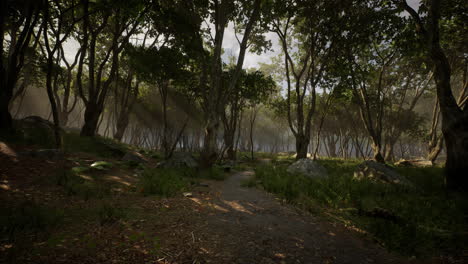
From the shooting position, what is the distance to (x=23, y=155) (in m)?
6.57

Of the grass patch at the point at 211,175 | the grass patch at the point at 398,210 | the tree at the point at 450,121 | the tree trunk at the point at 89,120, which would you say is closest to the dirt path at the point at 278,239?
the grass patch at the point at 398,210

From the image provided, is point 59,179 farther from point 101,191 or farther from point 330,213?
point 330,213

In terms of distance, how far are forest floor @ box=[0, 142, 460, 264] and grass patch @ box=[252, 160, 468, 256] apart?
1.66ft

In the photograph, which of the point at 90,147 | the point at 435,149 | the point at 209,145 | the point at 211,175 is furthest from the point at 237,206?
the point at 435,149

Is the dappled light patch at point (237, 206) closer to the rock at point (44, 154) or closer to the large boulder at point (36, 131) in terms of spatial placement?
the rock at point (44, 154)

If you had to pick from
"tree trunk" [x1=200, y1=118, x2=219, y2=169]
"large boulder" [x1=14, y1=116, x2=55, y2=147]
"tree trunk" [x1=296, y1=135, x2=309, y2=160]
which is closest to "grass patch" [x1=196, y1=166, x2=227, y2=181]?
"tree trunk" [x1=200, y1=118, x2=219, y2=169]

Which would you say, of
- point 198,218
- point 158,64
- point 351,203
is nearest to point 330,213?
point 351,203

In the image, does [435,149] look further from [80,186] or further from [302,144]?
[80,186]

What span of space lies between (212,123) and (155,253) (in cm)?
790

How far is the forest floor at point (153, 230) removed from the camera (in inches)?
107

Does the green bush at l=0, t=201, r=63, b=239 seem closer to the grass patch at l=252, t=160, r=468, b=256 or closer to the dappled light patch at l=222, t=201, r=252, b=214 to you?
the dappled light patch at l=222, t=201, r=252, b=214

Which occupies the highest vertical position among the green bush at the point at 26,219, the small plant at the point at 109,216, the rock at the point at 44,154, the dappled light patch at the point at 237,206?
the rock at the point at 44,154

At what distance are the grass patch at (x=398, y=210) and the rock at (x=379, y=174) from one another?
0.75m

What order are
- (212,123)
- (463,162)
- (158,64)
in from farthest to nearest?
1. (158,64)
2. (212,123)
3. (463,162)
